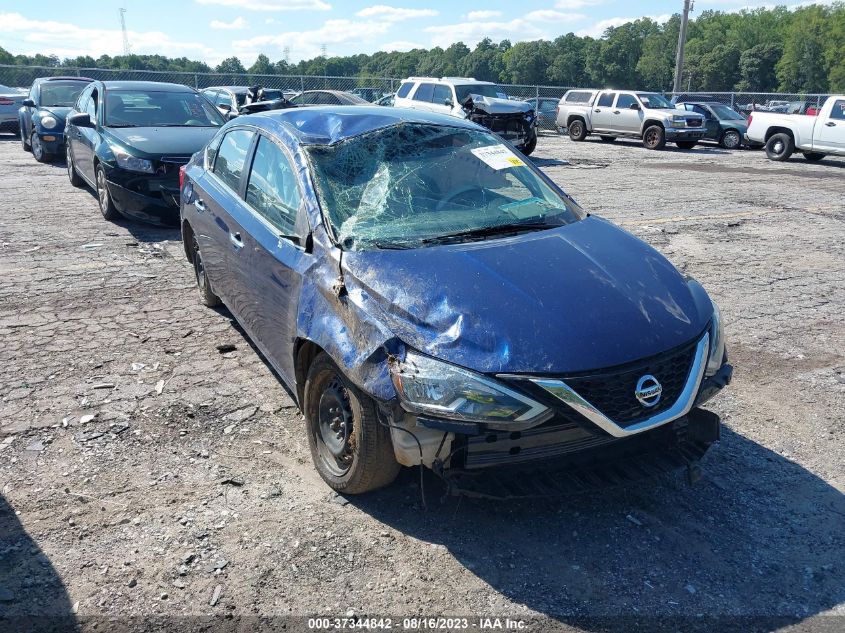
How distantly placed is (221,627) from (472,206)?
247 cm

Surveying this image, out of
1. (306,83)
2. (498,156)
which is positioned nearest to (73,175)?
(498,156)

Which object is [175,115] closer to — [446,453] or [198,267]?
[198,267]

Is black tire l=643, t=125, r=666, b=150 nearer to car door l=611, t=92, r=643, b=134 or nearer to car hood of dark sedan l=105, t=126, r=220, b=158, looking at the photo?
car door l=611, t=92, r=643, b=134

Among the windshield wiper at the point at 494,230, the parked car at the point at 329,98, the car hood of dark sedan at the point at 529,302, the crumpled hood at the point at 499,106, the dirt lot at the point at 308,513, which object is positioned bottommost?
the dirt lot at the point at 308,513

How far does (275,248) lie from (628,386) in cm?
203

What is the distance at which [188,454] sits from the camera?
389cm

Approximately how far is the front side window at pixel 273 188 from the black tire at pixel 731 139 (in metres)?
22.3

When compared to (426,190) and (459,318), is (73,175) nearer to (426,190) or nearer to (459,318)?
(426,190)

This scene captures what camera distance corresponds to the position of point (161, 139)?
880 cm

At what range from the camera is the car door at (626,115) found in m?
23.0

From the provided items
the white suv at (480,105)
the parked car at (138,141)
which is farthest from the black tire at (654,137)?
the parked car at (138,141)

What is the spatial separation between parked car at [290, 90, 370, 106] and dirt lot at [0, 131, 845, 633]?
1507 cm

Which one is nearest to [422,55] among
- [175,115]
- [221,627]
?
[175,115]

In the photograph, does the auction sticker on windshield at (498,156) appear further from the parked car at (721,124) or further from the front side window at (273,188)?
the parked car at (721,124)
